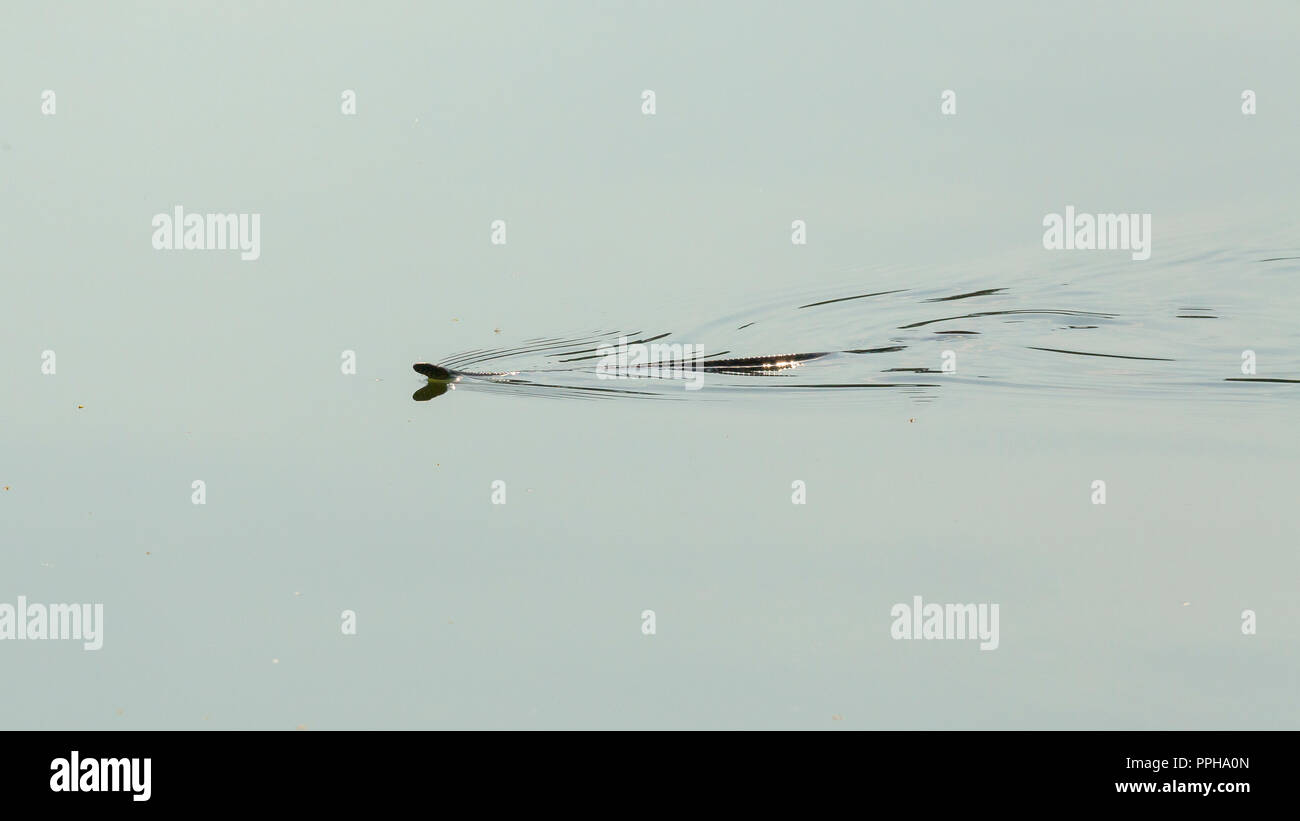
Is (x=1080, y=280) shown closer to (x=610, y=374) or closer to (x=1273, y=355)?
(x=1273, y=355)

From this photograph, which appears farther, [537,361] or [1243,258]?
[1243,258]

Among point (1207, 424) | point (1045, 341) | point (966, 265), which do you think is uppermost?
point (966, 265)

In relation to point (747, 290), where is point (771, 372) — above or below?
below

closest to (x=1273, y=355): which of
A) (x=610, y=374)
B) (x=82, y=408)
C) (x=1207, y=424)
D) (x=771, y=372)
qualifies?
(x=1207, y=424)

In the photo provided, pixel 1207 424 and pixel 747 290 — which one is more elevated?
pixel 747 290

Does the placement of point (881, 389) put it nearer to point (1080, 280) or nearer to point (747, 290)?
point (747, 290)

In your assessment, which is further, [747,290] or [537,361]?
[747,290]

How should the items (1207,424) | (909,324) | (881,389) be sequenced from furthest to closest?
(909,324), (881,389), (1207,424)

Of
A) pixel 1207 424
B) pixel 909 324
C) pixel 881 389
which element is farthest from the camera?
pixel 909 324

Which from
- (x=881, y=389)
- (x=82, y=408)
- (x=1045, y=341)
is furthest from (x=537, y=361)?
(x=1045, y=341)
